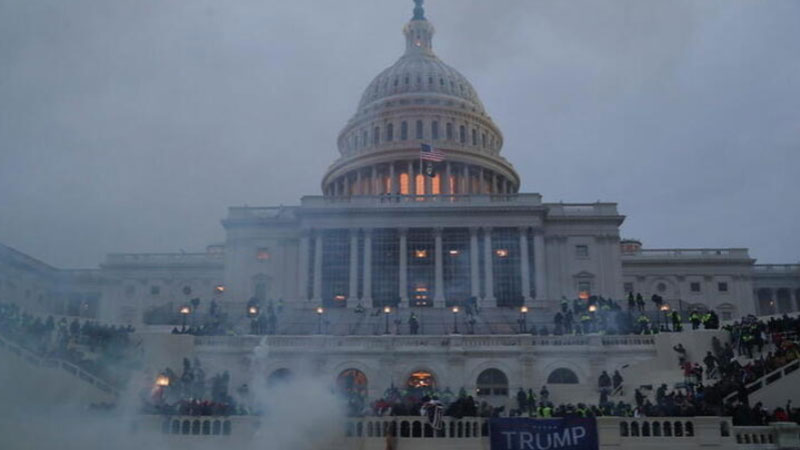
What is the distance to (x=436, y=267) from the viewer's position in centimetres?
6981

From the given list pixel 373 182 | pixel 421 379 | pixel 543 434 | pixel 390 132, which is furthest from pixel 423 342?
pixel 390 132

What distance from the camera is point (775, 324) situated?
38.9m

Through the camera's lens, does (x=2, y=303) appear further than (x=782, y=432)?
Yes

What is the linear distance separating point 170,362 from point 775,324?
2951 centimetres

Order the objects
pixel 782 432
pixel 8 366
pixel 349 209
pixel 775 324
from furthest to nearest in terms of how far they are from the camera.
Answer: pixel 349 209 < pixel 775 324 < pixel 782 432 < pixel 8 366

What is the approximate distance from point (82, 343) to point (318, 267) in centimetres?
3148

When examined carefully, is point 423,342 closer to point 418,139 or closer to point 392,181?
point 392,181

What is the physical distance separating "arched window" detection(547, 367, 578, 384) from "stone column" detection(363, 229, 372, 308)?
27043 millimetres

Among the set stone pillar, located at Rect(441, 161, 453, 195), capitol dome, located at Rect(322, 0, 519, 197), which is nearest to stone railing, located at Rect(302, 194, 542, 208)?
capitol dome, located at Rect(322, 0, 519, 197)

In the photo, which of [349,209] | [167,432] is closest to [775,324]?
[167,432]

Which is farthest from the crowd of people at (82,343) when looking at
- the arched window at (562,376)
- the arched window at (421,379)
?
the arched window at (562,376)

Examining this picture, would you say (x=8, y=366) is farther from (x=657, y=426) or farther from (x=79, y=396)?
(x=657, y=426)

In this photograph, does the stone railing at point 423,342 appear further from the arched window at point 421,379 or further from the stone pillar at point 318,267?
the stone pillar at point 318,267

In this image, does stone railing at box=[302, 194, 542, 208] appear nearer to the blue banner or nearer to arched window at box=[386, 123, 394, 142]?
arched window at box=[386, 123, 394, 142]
